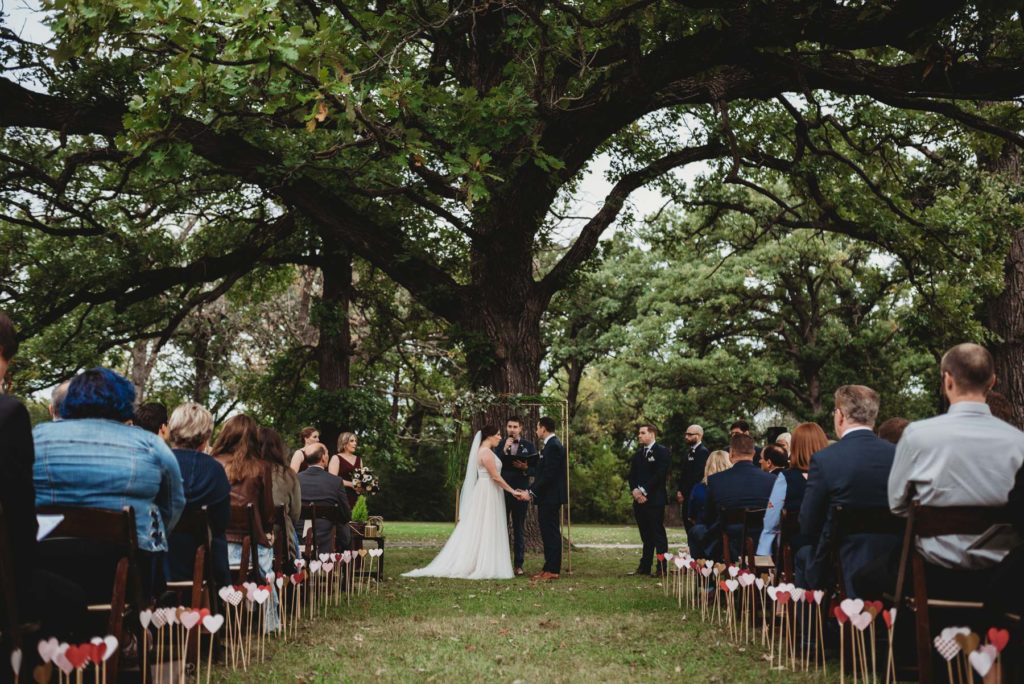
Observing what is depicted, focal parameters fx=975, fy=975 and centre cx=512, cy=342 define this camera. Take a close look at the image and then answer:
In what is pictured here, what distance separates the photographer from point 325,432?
2094cm

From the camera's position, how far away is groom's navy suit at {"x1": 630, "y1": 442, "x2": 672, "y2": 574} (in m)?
13.7

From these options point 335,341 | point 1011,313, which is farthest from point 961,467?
point 335,341

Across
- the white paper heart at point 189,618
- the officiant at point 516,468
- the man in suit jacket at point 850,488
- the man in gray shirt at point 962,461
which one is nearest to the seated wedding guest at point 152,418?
the white paper heart at point 189,618

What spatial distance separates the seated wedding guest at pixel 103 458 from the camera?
4.83m

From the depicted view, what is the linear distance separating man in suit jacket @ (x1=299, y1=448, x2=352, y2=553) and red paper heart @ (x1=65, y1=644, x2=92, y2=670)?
6.50 metres

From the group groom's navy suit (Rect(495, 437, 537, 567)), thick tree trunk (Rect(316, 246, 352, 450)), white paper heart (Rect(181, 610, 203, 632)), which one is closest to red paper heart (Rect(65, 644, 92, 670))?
white paper heart (Rect(181, 610, 203, 632))

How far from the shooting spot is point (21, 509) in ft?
12.6

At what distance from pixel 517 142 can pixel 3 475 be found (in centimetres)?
1087

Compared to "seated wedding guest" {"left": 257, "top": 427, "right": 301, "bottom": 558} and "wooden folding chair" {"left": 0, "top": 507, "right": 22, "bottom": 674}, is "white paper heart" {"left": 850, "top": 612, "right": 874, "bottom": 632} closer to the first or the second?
"wooden folding chair" {"left": 0, "top": 507, "right": 22, "bottom": 674}

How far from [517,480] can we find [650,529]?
2197mm

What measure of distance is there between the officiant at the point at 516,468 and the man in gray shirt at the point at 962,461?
9619 millimetres

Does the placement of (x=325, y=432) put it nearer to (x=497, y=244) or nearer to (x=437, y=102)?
(x=497, y=244)

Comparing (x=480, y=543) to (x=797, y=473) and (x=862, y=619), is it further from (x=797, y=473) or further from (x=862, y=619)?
(x=862, y=619)

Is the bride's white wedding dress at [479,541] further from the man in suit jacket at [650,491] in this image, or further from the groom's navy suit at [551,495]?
the man in suit jacket at [650,491]
